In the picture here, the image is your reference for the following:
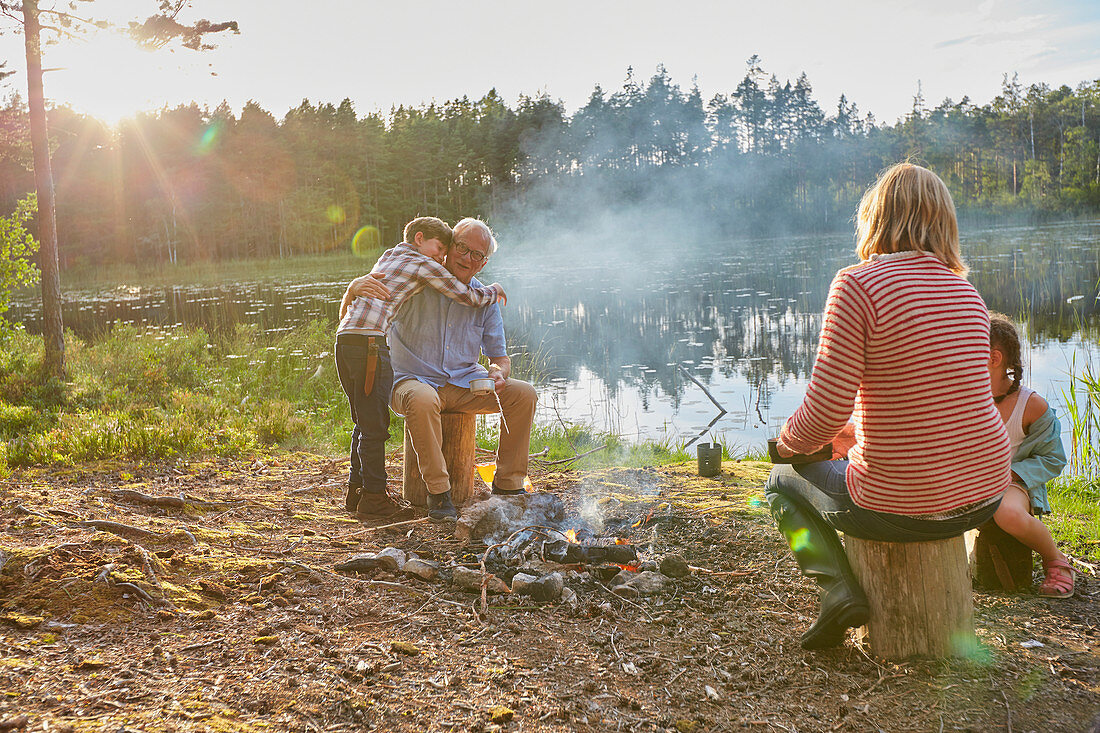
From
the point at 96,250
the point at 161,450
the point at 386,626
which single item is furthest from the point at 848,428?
the point at 96,250

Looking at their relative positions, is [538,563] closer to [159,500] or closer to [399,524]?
[399,524]

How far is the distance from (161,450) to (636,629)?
4.11 metres

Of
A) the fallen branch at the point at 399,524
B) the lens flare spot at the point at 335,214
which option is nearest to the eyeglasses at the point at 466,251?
the fallen branch at the point at 399,524

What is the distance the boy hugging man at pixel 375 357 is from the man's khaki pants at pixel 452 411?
0.50 ft

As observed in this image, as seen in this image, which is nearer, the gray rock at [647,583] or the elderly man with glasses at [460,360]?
the gray rock at [647,583]

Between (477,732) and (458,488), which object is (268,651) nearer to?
(477,732)

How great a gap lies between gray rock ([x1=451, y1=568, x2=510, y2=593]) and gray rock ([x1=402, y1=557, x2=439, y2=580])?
124 mm

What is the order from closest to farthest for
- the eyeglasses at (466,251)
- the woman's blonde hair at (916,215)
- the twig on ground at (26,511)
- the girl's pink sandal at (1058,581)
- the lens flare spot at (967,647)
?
the woman's blonde hair at (916,215)
the lens flare spot at (967,647)
the girl's pink sandal at (1058,581)
the twig on ground at (26,511)
the eyeglasses at (466,251)

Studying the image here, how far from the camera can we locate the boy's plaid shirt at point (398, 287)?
4254mm

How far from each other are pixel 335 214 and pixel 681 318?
42.9 metres

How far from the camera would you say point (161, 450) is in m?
5.38

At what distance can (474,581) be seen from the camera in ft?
10.1

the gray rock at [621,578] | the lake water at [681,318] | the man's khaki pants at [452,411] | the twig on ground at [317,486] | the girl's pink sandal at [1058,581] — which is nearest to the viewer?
the girl's pink sandal at [1058,581]

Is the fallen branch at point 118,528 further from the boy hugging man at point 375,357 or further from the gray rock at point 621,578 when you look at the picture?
the gray rock at point 621,578
